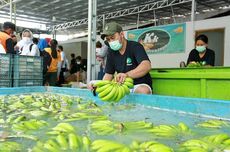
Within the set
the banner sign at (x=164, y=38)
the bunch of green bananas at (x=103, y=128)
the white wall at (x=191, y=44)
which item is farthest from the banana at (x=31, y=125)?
the banner sign at (x=164, y=38)

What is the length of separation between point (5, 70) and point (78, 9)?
26.4 feet

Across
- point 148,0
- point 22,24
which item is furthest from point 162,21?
point 22,24

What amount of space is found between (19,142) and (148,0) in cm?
999

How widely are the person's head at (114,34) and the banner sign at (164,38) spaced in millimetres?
6039

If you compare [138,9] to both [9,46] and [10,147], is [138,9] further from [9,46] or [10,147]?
[10,147]

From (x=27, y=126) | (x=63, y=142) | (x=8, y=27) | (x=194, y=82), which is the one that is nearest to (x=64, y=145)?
(x=63, y=142)

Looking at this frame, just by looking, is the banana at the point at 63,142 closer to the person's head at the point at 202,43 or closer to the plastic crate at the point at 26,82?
the person's head at the point at 202,43

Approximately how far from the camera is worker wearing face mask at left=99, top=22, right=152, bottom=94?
3.21 metres

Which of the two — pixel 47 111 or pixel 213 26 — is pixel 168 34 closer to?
pixel 213 26

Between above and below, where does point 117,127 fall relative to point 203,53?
below

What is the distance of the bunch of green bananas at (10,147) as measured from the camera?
1229 millimetres

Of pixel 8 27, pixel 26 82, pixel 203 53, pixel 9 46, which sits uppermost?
Result: pixel 8 27

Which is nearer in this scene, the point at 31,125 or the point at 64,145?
the point at 64,145

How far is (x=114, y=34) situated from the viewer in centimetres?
330
